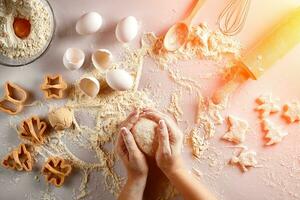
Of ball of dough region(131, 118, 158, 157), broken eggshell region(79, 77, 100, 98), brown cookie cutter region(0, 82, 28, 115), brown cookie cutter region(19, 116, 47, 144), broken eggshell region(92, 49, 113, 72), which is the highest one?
broken eggshell region(92, 49, 113, 72)

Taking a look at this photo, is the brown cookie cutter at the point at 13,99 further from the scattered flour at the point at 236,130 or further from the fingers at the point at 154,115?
the scattered flour at the point at 236,130

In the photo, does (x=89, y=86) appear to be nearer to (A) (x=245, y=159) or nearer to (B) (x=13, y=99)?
(B) (x=13, y=99)

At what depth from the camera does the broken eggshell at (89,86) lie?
3.87 ft

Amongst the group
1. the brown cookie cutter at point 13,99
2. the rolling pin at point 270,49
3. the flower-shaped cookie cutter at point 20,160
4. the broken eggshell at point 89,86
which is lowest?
the flower-shaped cookie cutter at point 20,160

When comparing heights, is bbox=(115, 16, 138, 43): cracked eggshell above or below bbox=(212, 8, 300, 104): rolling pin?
below

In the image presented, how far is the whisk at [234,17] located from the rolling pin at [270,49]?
0.07 metres

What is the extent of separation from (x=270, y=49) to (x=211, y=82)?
173 millimetres

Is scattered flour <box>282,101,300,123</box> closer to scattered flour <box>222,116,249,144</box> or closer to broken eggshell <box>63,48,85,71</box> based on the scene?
scattered flour <box>222,116,249,144</box>

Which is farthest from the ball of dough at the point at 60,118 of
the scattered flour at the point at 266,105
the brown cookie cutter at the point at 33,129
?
the scattered flour at the point at 266,105

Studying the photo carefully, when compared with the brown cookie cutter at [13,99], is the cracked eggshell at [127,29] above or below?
above

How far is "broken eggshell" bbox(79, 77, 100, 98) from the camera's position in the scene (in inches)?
46.4

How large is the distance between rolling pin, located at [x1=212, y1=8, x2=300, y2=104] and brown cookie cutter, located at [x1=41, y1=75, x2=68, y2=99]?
0.41 metres

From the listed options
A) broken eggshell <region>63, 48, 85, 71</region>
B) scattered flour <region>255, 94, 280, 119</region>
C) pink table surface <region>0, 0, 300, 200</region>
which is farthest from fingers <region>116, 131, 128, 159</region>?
scattered flour <region>255, 94, 280, 119</region>

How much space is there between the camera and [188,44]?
47.6 inches
